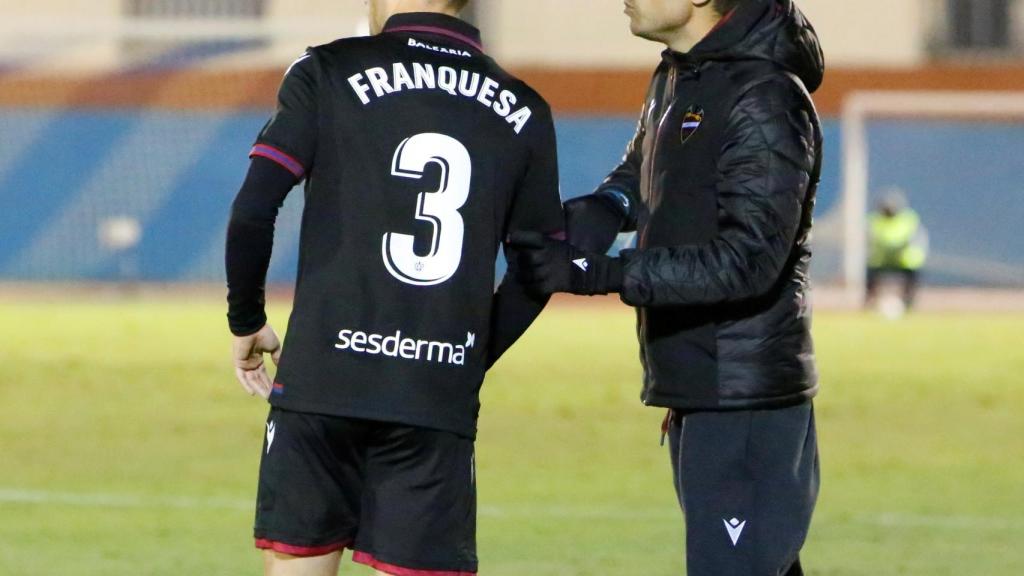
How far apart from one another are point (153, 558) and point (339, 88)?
3.62 metres

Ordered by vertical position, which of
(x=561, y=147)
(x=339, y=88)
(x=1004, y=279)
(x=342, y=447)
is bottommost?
(x=1004, y=279)

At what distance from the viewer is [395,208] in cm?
408

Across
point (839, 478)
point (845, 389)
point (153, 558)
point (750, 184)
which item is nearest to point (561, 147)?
point (845, 389)

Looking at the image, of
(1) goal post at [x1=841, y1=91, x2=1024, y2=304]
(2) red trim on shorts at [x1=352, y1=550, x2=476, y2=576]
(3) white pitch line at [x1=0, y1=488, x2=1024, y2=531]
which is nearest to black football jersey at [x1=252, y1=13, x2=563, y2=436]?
(2) red trim on shorts at [x1=352, y1=550, x2=476, y2=576]

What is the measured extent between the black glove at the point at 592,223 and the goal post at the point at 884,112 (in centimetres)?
2321

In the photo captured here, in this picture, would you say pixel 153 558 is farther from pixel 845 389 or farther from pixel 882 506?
pixel 845 389

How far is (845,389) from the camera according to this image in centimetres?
1422

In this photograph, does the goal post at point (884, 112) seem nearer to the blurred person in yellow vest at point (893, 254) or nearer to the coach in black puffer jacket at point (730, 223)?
the blurred person in yellow vest at point (893, 254)

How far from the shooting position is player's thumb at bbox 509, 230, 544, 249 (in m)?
4.19

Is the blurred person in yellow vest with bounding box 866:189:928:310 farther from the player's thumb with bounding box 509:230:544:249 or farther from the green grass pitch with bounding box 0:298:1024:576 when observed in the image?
the player's thumb with bounding box 509:230:544:249

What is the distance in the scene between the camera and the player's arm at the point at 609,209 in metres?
4.62

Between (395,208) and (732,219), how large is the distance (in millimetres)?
730

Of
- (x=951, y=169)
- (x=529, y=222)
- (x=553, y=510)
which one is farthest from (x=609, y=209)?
(x=951, y=169)

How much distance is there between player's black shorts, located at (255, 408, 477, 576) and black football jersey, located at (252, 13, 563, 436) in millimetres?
56
